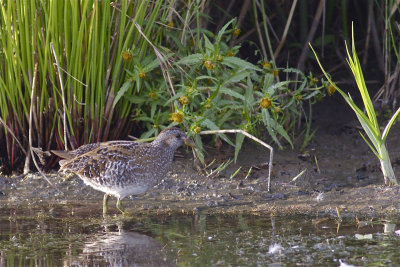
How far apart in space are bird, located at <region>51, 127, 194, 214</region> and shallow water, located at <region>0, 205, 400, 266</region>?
0.87ft

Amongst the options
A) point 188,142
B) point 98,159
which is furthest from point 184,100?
point 98,159

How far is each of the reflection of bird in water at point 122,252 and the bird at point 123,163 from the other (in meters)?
0.73

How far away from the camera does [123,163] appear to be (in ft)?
18.2

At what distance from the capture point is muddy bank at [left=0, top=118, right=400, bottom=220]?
5.46m

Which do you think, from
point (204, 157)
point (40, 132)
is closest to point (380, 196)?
point (204, 157)

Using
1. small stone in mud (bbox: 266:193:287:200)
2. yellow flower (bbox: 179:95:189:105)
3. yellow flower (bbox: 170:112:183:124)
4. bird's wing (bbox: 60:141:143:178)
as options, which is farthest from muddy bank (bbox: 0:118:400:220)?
yellow flower (bbox: 179:95:189:105)

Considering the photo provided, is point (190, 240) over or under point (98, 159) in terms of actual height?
under

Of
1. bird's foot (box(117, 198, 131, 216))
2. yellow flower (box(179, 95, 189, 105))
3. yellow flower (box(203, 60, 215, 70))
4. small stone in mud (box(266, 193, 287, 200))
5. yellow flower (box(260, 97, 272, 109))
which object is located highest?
yellow flower (box(203, 60, 215, 70))

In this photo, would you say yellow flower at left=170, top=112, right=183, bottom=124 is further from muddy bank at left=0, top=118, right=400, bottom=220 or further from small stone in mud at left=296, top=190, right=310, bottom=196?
small stone in mud at left=296, top=190, right=310, bottom=196

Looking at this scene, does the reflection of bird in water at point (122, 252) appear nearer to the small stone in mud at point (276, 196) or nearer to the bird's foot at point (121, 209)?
the bird's foot at point (121, 209)

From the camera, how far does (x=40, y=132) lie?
6047mm

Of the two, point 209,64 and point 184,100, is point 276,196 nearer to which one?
point 184,100

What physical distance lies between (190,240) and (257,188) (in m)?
1.53

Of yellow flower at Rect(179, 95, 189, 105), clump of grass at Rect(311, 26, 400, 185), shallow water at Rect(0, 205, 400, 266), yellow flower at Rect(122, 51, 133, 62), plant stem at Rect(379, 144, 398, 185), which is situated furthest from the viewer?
yellow flower at Rect(122, 51, 133, 62)
